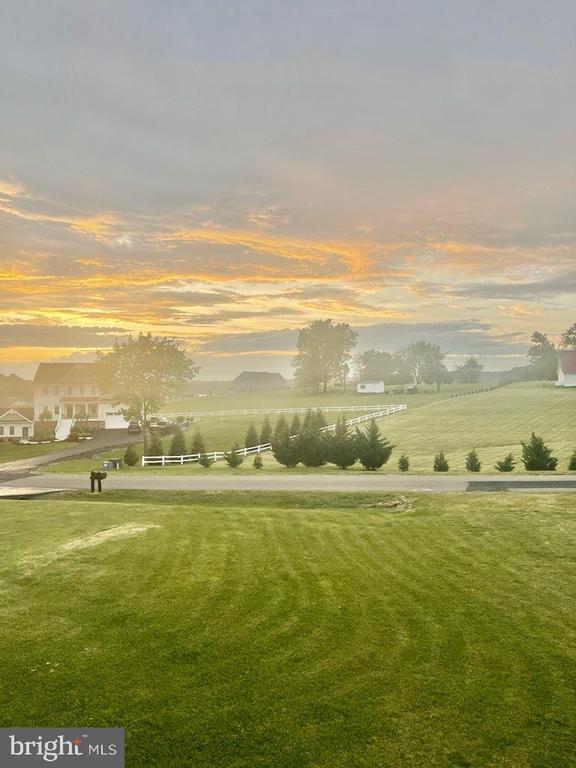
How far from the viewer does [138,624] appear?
988 cm

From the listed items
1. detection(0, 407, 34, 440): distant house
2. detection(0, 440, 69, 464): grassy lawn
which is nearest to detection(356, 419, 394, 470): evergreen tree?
detection(0, 440, 69, 464): grassy lawn

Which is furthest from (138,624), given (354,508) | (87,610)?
(354,508)

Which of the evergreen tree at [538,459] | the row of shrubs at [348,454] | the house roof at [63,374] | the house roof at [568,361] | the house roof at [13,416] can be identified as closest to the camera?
the evergreen tree at [538,459]

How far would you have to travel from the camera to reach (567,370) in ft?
347

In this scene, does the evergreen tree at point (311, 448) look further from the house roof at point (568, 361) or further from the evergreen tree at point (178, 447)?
the house roof at point (568, 361)

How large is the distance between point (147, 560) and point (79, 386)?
74176 mm

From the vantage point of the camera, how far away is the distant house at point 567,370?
105 meters

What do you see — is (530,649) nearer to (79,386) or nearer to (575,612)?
(575,612)

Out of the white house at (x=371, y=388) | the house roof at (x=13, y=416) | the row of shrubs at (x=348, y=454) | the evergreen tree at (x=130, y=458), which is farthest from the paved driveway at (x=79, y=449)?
the white house at (x=371, y=388)

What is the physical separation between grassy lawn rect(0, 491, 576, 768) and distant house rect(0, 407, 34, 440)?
61761 mm
